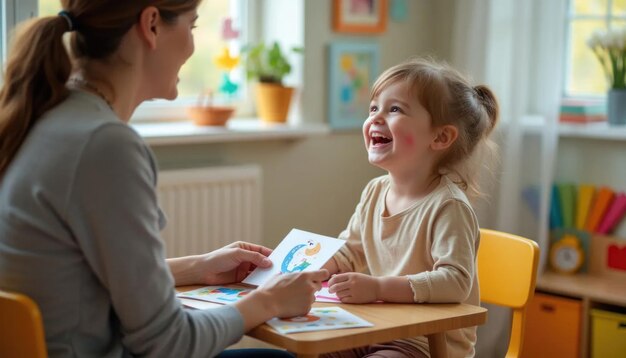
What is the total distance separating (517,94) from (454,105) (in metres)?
1.33

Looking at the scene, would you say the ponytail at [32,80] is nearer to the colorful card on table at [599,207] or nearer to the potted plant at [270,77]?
the potted plant at [270,77]

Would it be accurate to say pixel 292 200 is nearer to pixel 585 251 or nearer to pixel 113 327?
pixel 585 251

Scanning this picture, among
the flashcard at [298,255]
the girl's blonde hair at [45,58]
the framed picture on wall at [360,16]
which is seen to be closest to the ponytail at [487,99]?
the flashcard at [298,255]

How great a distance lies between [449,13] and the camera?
3.72 meters

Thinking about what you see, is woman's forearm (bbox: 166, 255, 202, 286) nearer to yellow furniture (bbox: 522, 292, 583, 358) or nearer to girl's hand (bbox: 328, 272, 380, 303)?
girl's hand (bbox: 328, 272, 380, 303)

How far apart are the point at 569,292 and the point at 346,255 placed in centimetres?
131

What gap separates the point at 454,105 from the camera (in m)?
2.09

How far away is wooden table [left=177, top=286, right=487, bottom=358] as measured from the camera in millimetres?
1474

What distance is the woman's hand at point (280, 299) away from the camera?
5.09 feet

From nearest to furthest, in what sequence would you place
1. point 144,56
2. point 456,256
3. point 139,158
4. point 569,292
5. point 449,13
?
point 139,158 → point 144,56 → point 456,256 → point 569,292 → point 449,13

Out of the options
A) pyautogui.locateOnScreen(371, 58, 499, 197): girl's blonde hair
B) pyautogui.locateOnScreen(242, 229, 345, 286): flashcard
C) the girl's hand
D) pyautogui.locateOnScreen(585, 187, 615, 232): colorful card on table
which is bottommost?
pyautogui.locateOnScreen(585, 187, 615, 232): colorful card on table

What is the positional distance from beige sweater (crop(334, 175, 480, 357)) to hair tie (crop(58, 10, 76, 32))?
79 cm

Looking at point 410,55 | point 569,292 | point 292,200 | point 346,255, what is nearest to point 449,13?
point 410,55

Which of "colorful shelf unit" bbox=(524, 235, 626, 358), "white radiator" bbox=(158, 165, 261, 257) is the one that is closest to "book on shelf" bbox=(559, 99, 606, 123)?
"colorful shelf unit" bbox=(524, 235, 626, 358)
